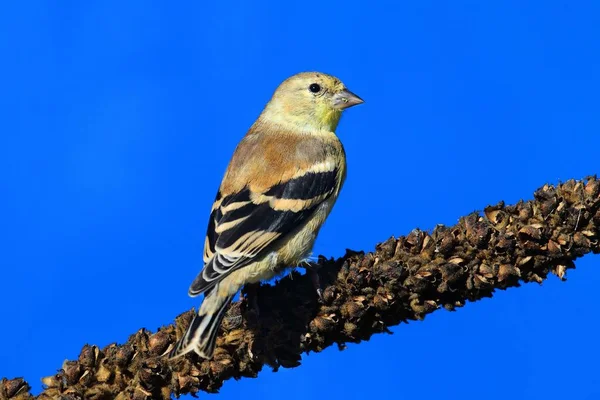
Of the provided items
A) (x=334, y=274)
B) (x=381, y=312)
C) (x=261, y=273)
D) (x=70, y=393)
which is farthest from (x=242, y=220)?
(x=70, y=393)

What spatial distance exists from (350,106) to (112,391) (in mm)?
2679

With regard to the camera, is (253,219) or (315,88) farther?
(315,88)

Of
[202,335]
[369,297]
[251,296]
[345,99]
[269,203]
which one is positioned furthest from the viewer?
[345,99]

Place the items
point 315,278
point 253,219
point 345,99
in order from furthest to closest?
point 345,99 < point 253,219 < point 315,278

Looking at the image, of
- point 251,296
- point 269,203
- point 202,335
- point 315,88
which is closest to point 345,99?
point 315,88

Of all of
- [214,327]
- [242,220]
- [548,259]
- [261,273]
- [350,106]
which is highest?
[350,106]

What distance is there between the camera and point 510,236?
294cm

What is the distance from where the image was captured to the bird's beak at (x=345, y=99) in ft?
16.1

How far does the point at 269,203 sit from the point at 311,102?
1.24 metres

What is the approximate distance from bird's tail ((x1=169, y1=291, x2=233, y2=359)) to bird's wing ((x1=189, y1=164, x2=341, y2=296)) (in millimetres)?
270

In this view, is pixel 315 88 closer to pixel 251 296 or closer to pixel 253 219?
pixel 253 219

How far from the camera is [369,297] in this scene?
10.1 feet

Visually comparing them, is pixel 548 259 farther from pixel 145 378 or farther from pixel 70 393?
pixel 70 393

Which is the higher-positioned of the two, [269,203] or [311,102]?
[311,102]
